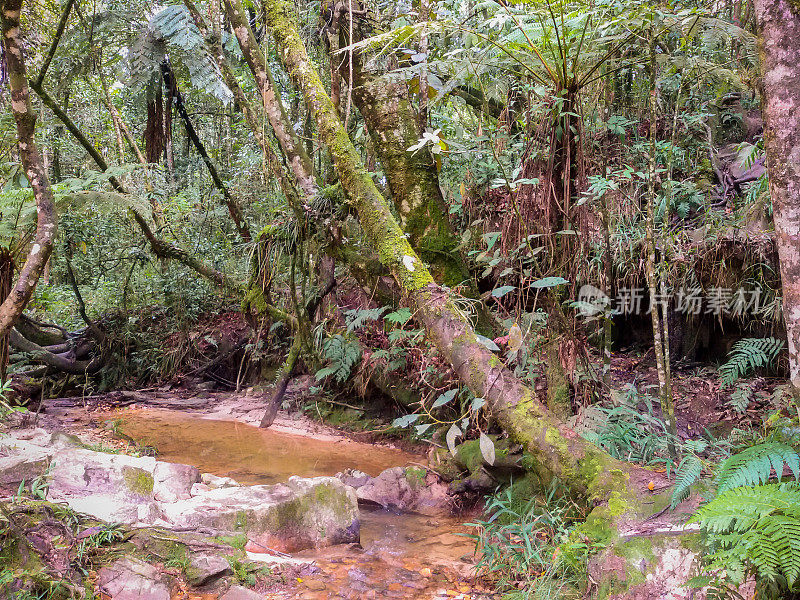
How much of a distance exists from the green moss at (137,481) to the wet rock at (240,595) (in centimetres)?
112

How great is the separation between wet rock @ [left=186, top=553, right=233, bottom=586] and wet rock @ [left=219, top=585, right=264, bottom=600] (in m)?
0.14

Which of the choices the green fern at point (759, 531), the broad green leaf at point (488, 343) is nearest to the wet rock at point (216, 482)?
the broad green leaf at point (488, 343)

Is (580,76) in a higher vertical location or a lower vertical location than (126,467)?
higher

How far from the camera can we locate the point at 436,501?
421 centimetres

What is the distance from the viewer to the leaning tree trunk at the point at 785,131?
214 centimetres

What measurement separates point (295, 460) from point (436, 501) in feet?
5.48

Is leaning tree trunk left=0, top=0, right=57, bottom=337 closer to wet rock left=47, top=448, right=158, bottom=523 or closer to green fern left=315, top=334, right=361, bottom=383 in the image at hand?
wet rock left=47, top=448, right=158, bottom=523

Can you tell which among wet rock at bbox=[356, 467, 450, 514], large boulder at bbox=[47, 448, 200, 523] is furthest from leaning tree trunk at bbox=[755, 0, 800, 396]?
large boulder at bbox=[47, 448, 200, 523]

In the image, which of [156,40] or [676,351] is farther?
[156,40]

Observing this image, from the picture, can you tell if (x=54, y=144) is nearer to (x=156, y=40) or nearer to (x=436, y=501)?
(x=156, y=40)

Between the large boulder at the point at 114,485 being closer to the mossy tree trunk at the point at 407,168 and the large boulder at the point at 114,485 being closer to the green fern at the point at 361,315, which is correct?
the green fern at the point at 361,315

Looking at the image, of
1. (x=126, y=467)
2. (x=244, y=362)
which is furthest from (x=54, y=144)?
(x=126, y=467)

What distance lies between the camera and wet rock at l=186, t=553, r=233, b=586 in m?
2.66

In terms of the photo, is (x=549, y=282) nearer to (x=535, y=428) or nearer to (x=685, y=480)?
(x=535, y=428)
